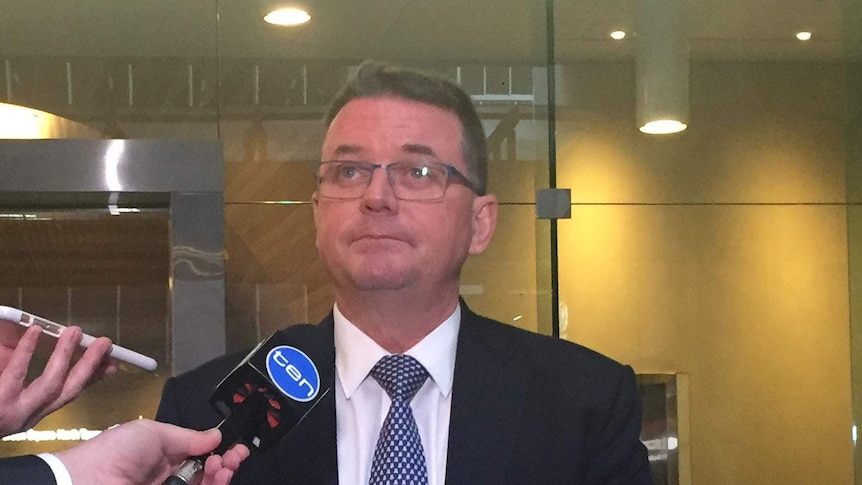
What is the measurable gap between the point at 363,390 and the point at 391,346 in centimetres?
9

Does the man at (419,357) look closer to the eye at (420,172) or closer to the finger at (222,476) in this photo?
the eye at (420,172)

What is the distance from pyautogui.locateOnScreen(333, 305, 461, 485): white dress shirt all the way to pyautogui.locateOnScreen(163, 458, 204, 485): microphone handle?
1.33ft

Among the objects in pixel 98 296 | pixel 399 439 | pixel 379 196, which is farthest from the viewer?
pixel 98 296

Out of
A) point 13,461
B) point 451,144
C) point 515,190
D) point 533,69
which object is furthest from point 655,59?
point 13,461

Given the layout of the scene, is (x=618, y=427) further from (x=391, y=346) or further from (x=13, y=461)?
(x=13, y=461)

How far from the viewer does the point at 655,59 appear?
2697 mm

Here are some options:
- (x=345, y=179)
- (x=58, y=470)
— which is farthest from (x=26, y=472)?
(x=345, y=179)

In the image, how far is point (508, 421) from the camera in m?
1.46

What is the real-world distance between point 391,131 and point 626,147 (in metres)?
1.23

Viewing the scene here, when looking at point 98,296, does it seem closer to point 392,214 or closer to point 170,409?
point 170,409

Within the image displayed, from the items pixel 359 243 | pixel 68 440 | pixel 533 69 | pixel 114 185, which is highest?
pixel 533 69

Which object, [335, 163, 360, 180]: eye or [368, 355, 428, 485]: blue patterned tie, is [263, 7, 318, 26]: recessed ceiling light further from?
[368, 355, 428, 485]: blue patterned tie

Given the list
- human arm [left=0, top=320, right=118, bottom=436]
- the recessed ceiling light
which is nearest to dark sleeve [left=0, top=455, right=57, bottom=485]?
human arm [left=0, top=320, right=118, bottom=436]

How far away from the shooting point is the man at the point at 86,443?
101 centimetres
